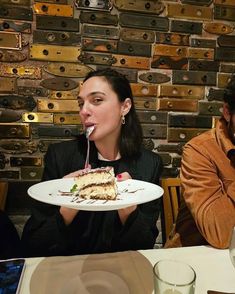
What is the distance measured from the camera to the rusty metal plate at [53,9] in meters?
2.07

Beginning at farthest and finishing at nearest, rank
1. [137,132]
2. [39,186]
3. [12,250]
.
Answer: [137,132] < [12,250] < [39,186]

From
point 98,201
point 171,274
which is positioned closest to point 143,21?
point 98,201

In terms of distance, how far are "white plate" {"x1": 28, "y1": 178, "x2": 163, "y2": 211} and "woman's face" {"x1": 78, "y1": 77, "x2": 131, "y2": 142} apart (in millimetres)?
375

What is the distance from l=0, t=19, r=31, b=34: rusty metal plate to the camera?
80.7 inches

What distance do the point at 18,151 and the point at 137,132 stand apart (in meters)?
1.03

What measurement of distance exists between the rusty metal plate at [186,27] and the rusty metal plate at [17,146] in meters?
1.42

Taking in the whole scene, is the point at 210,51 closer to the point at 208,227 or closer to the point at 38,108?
the point at 38,108

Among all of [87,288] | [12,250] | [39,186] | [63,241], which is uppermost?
[39,186]

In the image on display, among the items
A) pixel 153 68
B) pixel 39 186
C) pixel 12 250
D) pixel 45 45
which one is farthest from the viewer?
pixel 153 68

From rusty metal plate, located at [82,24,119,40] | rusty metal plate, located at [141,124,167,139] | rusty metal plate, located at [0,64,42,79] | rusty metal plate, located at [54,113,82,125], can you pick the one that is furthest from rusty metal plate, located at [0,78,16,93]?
rusty metal plate, located at [141,124,167,139]

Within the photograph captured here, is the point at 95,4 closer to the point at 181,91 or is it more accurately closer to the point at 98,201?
the point at 181,91

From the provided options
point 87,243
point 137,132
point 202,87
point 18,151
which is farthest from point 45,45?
point 87,243

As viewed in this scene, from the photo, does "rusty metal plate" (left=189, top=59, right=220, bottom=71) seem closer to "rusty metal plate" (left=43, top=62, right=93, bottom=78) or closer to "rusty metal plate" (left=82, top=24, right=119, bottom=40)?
"rusty metal plate" (left=82, top=24, right=119, bottom=40)

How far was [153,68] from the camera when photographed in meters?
2.32
